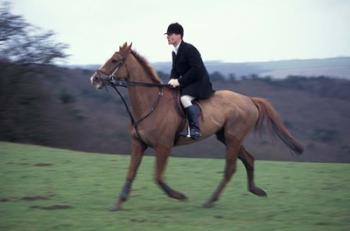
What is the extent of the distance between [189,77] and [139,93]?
0.87m

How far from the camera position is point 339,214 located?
9445 mm

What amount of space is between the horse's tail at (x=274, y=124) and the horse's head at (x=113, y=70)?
8.67ft

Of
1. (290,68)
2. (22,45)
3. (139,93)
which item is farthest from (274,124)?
(290,68)

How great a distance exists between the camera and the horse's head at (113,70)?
985cm

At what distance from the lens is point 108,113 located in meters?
40.0

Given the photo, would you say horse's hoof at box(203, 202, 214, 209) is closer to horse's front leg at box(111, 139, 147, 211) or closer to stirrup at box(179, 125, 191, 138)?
stirrup at box(179, 125, 191, 138)

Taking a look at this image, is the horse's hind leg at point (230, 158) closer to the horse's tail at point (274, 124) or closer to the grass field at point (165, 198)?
the grass field at point (165, 198)

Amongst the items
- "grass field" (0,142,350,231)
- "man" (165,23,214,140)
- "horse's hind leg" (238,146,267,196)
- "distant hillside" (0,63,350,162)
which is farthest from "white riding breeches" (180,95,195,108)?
"distant hillside" (0,63,350,162)

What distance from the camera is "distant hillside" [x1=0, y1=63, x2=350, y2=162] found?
27672 millimetres

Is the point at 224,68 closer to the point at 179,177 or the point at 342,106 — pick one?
the point at 342,106

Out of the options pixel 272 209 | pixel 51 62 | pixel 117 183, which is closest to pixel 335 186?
pixel 272 209

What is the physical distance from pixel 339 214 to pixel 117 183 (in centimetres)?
484

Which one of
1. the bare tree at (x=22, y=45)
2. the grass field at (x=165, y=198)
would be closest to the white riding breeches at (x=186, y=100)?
the grass field at (x=165, y=198)

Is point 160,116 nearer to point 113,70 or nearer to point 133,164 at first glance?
point 133,164
